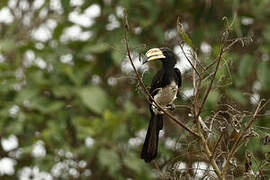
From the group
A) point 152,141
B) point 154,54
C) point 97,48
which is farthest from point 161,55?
point 97,48

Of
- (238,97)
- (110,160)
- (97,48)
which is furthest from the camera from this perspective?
(97,48)

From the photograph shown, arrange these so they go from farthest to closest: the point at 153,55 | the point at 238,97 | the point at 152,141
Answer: the point at 238,97
the point at 152,141
the point at 153,55

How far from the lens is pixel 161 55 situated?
7.17ft

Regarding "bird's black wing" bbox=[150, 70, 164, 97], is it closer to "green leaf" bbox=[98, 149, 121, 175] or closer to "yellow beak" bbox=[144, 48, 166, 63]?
"yellow beak" bbox=[144, 48, 166, 63]

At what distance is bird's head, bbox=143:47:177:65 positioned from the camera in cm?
198

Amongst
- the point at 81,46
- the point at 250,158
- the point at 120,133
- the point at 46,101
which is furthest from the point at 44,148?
the point at 250,158

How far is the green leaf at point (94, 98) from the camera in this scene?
3342 mm

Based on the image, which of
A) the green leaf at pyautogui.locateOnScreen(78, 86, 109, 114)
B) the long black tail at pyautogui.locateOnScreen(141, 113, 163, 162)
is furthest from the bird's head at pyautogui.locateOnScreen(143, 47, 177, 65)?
the green leaf at pyautogui.locateOnScreen(78, 86, 109, 114)

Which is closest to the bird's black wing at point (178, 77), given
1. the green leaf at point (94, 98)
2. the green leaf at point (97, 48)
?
the green leaf at point (94, 98)

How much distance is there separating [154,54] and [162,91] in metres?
0.39

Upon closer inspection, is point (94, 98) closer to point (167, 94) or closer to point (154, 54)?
point (167, 94)

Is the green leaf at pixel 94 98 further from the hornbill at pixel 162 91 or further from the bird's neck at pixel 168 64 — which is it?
the bird's neck at pixel 168 64

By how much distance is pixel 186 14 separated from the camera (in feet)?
12.8

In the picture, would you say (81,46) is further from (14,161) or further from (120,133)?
(14,161)
